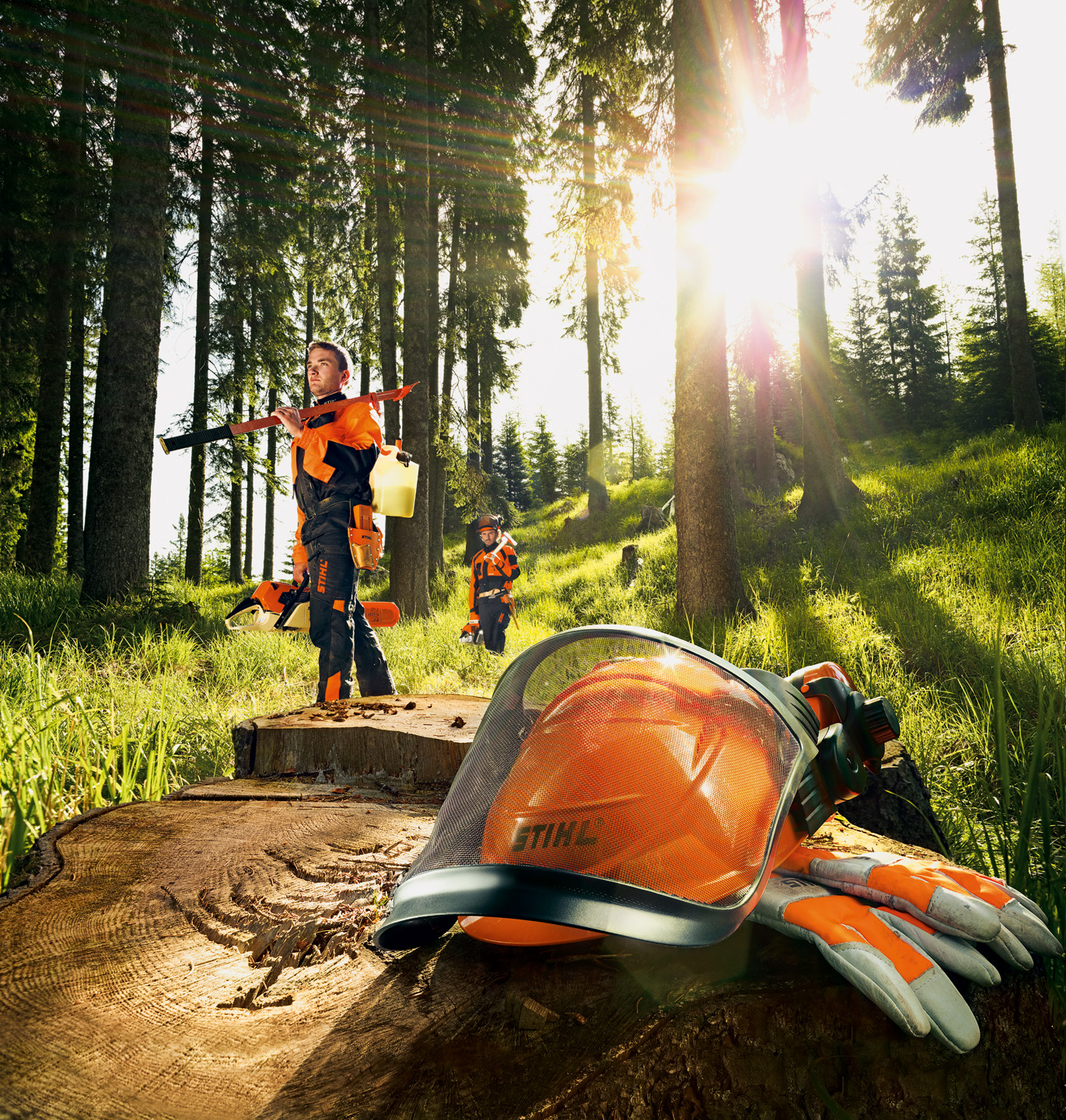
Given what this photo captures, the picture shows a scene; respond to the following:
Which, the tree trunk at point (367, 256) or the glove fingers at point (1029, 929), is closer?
the glove fingers at point (1029, 929)

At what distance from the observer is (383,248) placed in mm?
10398

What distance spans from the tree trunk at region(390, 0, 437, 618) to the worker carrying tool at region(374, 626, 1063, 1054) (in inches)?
334

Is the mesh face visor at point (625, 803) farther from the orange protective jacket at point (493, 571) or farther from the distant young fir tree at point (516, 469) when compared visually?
the distant young fir tree at point (516, 469)

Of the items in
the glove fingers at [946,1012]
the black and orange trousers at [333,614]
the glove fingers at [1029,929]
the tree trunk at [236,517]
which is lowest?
the glove fingers at [946,1012]

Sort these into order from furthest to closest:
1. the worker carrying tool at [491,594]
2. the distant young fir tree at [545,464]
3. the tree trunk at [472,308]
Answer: the distant young fir tree at [545,464]
the tree trunk at [472,308]
the worker carrying tool at [491,594]

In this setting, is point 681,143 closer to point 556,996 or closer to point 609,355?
point 556,996

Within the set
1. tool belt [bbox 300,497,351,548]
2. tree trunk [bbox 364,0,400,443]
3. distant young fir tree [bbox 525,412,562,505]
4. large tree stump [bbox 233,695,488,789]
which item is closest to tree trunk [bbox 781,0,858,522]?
tree trunk [bbox 364,0,400,443]

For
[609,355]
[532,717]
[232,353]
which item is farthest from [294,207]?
[532,717]

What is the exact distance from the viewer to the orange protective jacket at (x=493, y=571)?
813 centimetres

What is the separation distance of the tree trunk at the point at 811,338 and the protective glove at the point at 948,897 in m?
9.07

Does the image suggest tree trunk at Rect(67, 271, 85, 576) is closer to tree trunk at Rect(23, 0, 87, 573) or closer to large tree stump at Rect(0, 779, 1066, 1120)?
tree trunk at Rect(23, 0, 87, 573)

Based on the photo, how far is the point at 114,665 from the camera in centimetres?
462

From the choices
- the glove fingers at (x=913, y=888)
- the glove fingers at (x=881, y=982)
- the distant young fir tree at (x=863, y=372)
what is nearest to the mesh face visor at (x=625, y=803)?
the glove fingers at (x=881, y=982)

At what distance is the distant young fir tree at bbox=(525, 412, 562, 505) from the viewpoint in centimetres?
4903
